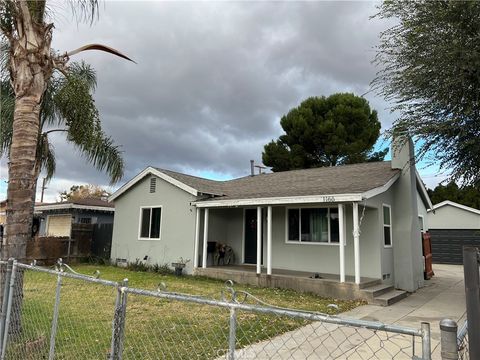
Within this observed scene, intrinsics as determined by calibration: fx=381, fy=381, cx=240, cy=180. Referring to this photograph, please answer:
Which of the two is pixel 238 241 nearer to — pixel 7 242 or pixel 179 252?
pixel 179 252

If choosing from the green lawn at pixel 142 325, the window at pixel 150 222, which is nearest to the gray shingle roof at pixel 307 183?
the window at pixel 150 222

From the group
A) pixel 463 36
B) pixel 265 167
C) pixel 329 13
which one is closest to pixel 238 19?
pixel 329 13

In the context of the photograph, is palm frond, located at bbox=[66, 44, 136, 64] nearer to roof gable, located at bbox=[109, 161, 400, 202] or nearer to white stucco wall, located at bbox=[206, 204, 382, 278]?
roof gable, located at bbox=[109, 161, 400, 202]

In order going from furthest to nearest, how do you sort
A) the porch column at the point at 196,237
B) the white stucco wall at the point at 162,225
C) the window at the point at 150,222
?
the window at the point at 150,222, the white stucco wall at the point at 162,225, the porch column at the point at 196,237

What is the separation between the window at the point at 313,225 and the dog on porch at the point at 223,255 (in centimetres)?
273

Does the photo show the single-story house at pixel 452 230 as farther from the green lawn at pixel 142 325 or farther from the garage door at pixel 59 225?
the garage door at pixel 59 225

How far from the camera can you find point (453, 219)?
76.5 feet

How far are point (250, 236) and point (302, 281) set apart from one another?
13.5 feet

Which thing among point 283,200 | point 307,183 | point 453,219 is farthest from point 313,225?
point 453,219

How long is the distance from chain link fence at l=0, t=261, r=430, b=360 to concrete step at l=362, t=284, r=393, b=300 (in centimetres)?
327

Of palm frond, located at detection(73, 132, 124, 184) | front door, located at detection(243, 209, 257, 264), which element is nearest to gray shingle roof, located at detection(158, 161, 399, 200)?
front door, located at detection(243, 209, 257, 264)

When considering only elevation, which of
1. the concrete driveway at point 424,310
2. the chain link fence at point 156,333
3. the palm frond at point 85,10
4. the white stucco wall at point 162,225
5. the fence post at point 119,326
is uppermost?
the palm frond at point 85,10

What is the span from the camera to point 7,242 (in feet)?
16.9

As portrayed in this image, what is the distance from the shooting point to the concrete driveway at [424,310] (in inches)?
302
